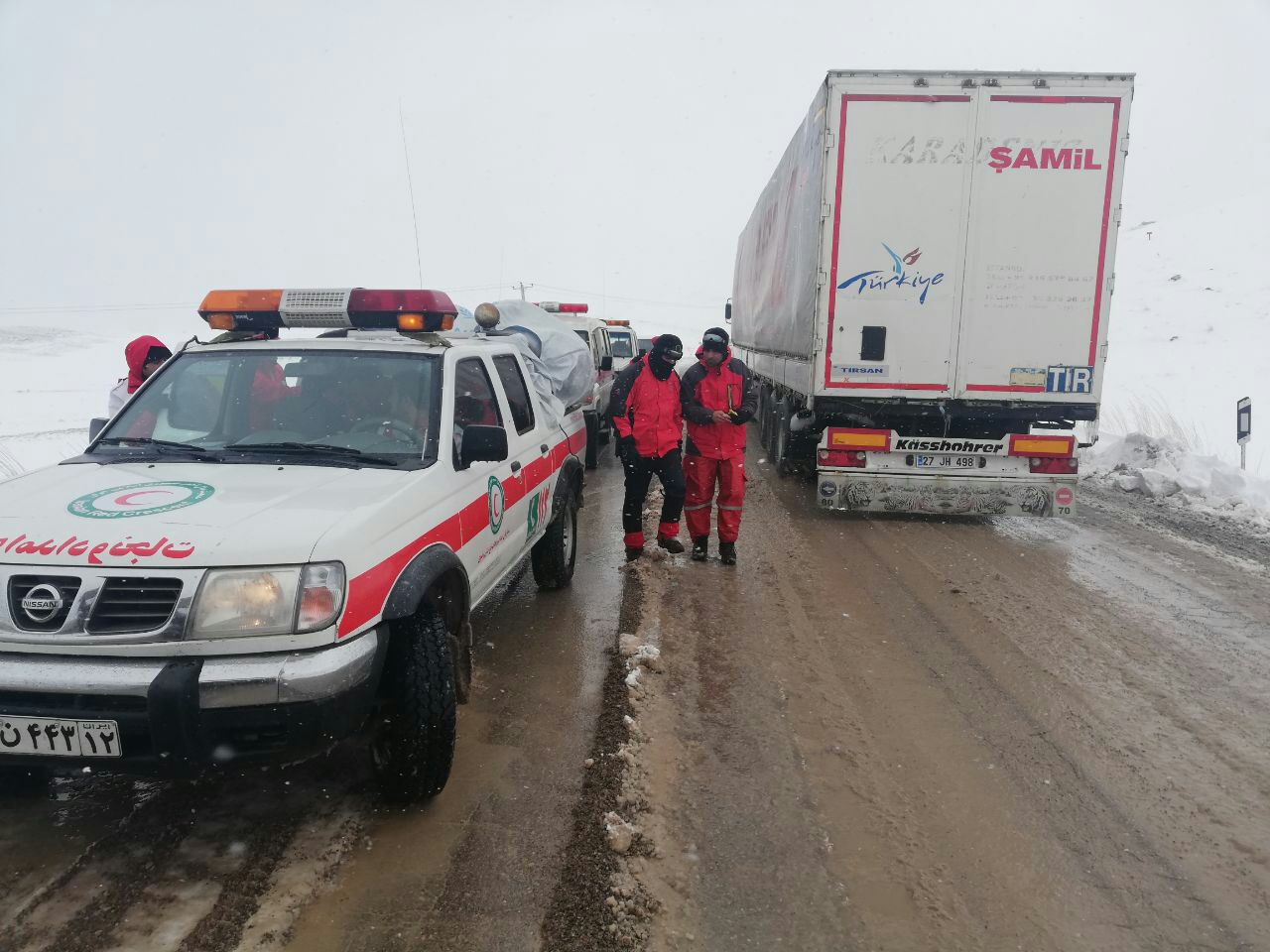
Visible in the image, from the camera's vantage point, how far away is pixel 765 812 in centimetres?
314

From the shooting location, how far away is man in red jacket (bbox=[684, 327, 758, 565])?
20.6ft

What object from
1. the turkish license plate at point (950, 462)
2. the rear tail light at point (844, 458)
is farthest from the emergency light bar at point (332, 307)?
the turkish license plate at point (950, 462)

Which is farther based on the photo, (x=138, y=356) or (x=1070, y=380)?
(x=1070, y=380)

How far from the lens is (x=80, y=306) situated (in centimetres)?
8081

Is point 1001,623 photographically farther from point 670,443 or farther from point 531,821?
point 531,821

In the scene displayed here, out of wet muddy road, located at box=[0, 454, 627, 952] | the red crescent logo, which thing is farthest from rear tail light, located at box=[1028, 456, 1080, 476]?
the red crescent logo

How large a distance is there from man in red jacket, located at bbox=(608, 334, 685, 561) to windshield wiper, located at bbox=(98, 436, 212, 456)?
10.9 feet

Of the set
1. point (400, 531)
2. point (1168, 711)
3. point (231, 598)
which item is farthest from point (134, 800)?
point (1168, 711)

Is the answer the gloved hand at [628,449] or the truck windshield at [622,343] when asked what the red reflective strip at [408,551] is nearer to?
the gloved hand at [628,449]

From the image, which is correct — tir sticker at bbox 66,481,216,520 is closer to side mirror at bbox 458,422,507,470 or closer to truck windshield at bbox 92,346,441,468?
truck windshield at bbox 92,346,441,468

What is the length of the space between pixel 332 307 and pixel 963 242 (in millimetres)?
5338

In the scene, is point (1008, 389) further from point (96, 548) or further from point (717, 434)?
point (96, 548)

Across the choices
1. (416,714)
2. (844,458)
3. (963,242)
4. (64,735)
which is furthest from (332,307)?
(963,242)

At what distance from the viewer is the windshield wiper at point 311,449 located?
11.4 ft
